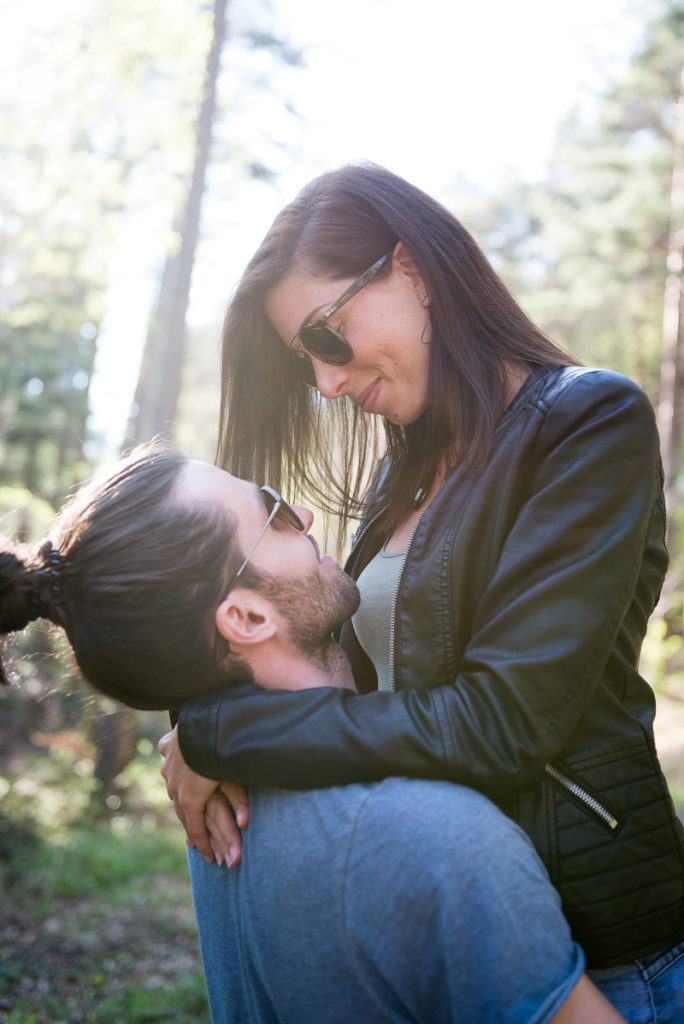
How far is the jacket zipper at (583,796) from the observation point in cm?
178

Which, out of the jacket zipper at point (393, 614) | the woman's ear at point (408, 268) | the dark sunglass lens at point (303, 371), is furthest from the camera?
the dark sunglass lens at point (303, 371)

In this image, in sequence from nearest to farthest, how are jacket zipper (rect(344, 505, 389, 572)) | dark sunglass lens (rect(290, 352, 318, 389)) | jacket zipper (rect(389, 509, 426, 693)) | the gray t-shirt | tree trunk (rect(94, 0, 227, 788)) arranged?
the gray t-shirt < jacket zipper (rect(389, 509, 426, 693)) < jacket zipper (rect(344, 505, 389, 572)) < dark sunglass lens (rect(290, 352, 318, 389)) < tree trunk (rect(94, 0, 227, 788))

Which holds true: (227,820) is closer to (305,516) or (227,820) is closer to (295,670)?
(295,670)

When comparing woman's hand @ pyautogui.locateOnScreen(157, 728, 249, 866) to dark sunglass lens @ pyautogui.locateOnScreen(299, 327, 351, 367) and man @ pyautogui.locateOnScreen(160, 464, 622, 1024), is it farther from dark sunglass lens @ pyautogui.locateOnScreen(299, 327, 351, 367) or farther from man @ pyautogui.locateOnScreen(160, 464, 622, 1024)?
dark sunglass lens @ pyautogui.locateOnScreen(299, 327, 351, 367)

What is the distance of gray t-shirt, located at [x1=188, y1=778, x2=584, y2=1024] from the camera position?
57.2 inches

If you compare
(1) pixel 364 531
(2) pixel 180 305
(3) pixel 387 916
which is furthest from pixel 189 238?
(3) pixel 387 916

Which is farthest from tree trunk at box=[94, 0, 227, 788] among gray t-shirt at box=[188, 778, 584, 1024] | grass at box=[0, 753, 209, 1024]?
gray t-shirt at box=[188, 778, 584, 1024]

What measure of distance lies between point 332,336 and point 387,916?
5.70 feet

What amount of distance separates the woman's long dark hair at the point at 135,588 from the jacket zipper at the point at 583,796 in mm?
828

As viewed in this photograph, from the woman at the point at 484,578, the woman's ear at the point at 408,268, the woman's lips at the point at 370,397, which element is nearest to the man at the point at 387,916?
the woman at the point at 484,578

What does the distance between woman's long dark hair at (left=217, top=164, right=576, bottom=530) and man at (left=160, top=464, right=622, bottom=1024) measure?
93 cm

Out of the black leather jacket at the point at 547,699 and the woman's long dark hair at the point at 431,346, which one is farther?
the woman's long dark hair at the point at 431,346

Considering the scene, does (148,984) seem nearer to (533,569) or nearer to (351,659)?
(351,659)

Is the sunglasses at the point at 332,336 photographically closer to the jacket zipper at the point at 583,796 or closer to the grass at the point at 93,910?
the jacket zipper at the point at 583,796
